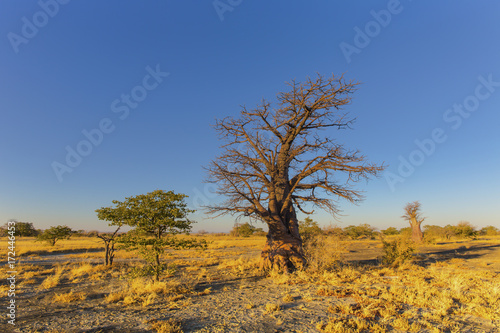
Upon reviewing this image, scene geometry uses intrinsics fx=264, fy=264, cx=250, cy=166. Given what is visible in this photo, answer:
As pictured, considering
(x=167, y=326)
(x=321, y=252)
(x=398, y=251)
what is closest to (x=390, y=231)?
(x=398, y=251)

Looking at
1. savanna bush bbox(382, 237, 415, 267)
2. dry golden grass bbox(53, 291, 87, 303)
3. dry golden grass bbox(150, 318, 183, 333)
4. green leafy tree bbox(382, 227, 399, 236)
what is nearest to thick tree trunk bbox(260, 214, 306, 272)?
savanna bush bbox(382, 237, 415, 267)

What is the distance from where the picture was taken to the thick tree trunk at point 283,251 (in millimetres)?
10766

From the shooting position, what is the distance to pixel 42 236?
2628 centimetres

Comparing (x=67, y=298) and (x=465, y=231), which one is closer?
(x=67, y=298)

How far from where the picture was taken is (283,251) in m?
10.8

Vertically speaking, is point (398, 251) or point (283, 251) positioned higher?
point (283, 251)

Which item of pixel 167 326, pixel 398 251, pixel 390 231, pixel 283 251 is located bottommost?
pixel 390 231

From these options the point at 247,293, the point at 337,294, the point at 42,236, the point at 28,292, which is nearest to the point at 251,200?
the point at 247,293

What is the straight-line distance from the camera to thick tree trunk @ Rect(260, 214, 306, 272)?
35.3 feet

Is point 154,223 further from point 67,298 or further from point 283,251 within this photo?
point 283,251

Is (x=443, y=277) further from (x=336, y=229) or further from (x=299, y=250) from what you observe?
(x=299, y=250)

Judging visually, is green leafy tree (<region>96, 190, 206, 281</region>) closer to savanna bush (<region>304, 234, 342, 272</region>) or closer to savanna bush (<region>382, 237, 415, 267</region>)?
savanna bush (<region>304, 234, 342, 272</region>)

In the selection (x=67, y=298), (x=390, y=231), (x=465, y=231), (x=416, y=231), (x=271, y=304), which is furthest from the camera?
(x=390, y=231)

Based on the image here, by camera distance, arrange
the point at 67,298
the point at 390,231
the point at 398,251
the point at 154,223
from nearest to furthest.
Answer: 1. the point at 67,298
2. the point at 154,223
3. the point at 398,251
4. the point at 390,231
